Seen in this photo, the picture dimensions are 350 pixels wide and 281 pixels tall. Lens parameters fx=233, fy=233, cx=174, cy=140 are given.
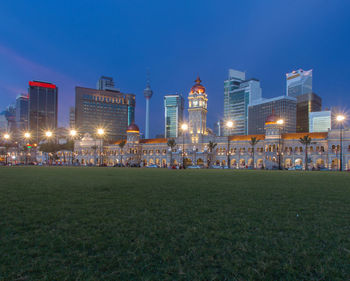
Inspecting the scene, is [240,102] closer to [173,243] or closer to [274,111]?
[274,111]

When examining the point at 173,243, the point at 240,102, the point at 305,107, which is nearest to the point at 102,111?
the point at 240,102

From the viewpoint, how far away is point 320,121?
516 ft

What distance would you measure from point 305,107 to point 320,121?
18932 mm

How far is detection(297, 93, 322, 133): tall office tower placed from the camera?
16938 centimetres

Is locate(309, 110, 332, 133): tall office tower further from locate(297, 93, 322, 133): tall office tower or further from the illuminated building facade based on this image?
the illuminated building facade

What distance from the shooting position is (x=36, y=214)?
7.28 m

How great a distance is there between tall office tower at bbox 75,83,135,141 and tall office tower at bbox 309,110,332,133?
133 m

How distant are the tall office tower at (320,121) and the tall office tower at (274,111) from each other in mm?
21998

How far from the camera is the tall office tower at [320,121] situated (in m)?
153

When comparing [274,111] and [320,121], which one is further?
[320,121]

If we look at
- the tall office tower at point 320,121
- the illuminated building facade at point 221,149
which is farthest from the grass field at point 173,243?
the tall office tower at point 320,121

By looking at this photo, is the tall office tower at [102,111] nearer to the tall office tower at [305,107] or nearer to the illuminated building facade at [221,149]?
the illuminated building facade at [221,149]

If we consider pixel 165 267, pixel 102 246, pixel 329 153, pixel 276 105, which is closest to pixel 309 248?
pixel 165 267

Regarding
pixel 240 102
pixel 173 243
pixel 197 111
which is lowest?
pixel 173 243
